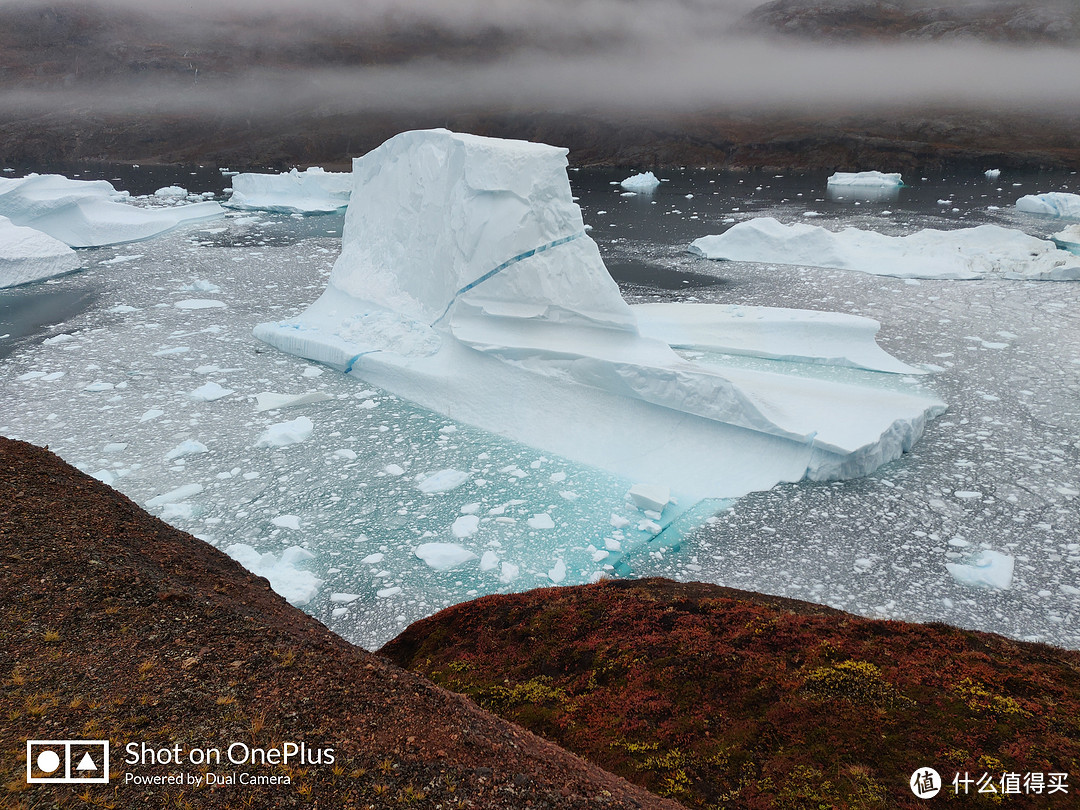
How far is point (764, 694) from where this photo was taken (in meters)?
Answer: 2.84

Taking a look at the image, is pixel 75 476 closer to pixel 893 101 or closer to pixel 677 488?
pixel 677 488

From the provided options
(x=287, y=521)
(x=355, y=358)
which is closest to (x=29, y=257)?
(x=355, y=358)

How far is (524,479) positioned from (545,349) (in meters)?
1.70

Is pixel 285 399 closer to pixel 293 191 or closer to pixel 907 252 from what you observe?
pixel 907 252

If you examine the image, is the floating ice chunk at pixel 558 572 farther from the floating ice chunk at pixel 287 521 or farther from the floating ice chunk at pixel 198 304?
the floating ice chunk at pixel 198 304

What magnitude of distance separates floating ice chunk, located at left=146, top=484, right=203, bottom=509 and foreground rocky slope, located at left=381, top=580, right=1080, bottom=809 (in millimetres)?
2795

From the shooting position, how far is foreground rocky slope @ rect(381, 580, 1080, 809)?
2.39m

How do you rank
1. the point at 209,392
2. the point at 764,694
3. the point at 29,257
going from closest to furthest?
the point at 764,694 → the point at 209,392 → the point at 29,257

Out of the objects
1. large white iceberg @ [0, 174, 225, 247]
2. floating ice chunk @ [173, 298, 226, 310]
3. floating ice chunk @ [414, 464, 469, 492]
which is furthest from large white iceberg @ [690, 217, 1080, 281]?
large white iceberg @ [0, 174, 225, 247]

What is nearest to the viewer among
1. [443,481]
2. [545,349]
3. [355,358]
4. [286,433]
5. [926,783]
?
[926,783]

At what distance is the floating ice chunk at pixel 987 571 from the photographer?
4.51m

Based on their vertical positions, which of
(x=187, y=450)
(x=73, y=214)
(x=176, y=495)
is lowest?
(x=176, y=495)

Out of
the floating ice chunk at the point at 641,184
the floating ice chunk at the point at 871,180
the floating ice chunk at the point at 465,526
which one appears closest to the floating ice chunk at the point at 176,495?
the floating ice chunk at the point at 465,526

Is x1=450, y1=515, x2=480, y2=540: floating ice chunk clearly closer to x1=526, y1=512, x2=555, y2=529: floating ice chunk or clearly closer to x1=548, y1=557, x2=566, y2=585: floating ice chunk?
x1=526, y1=512, x2=555, y2=529: floating ice chunk
